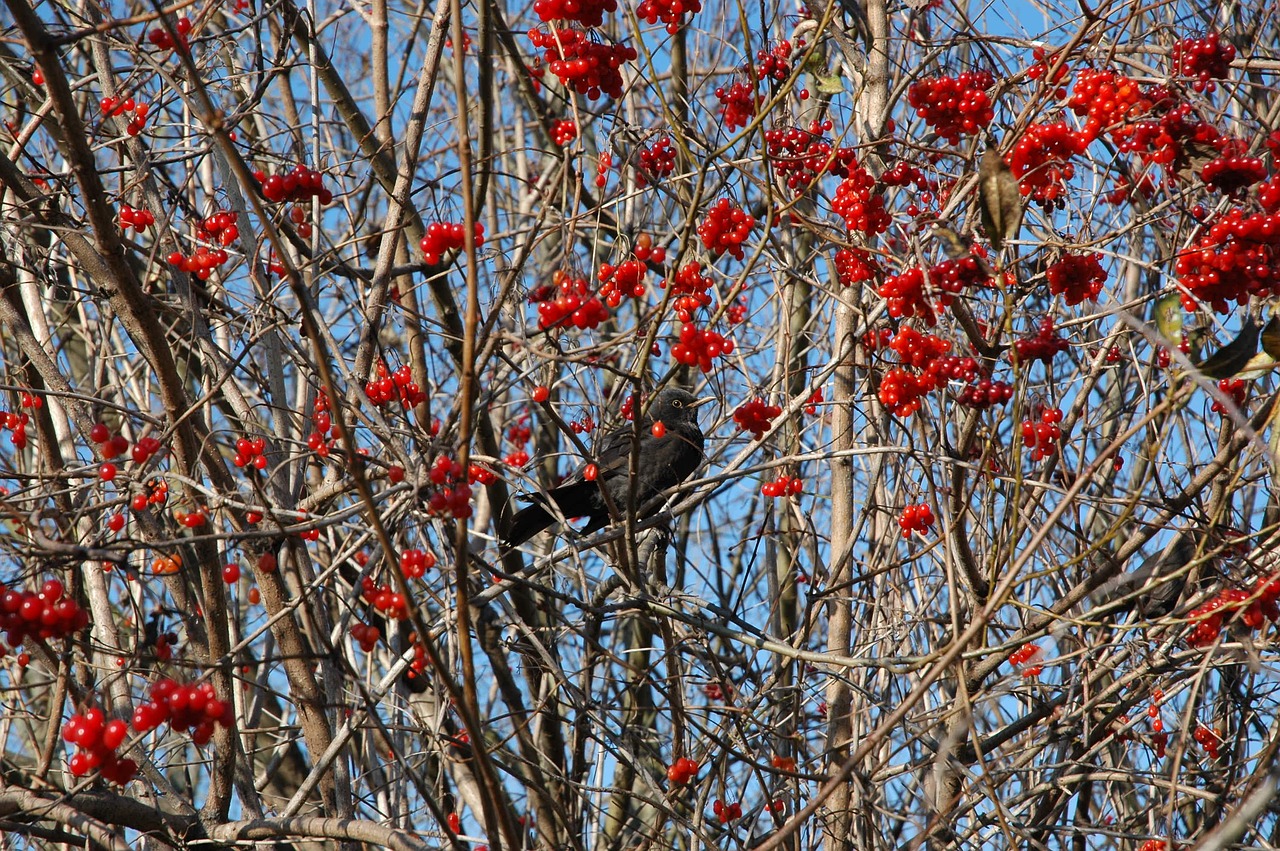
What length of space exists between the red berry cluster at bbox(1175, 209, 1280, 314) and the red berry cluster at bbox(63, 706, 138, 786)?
2.41 meters

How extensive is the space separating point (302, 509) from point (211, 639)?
482 mm

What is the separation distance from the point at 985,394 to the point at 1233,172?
78 centimetres

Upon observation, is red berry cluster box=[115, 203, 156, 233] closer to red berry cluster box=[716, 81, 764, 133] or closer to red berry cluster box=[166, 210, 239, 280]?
red berry cluster box=[166, 210, 239, 280]

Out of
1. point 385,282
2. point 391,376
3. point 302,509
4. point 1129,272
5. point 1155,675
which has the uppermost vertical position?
point 1129,272

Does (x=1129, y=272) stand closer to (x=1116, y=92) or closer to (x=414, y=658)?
(x=1116, y=92)

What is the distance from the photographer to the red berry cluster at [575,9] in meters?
2.82

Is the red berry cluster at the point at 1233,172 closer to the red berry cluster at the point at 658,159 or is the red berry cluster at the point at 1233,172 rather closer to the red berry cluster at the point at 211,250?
the red berry cluster at the point at 658,159

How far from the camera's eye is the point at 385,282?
355 centimetres

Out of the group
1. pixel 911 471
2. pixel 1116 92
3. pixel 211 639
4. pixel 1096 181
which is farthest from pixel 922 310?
pixel 211 639

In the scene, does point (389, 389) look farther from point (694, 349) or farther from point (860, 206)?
point (860, 206)

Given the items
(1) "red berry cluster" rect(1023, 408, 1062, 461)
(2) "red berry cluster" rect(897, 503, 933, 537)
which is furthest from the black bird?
(1) "red berry cluster" rect(1023, 408, 1062, 461)

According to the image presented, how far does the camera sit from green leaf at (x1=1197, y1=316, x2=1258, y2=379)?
2438 mm

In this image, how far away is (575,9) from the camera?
9.33 feet

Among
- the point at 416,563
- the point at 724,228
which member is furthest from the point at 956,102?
A: the point at 416,563
